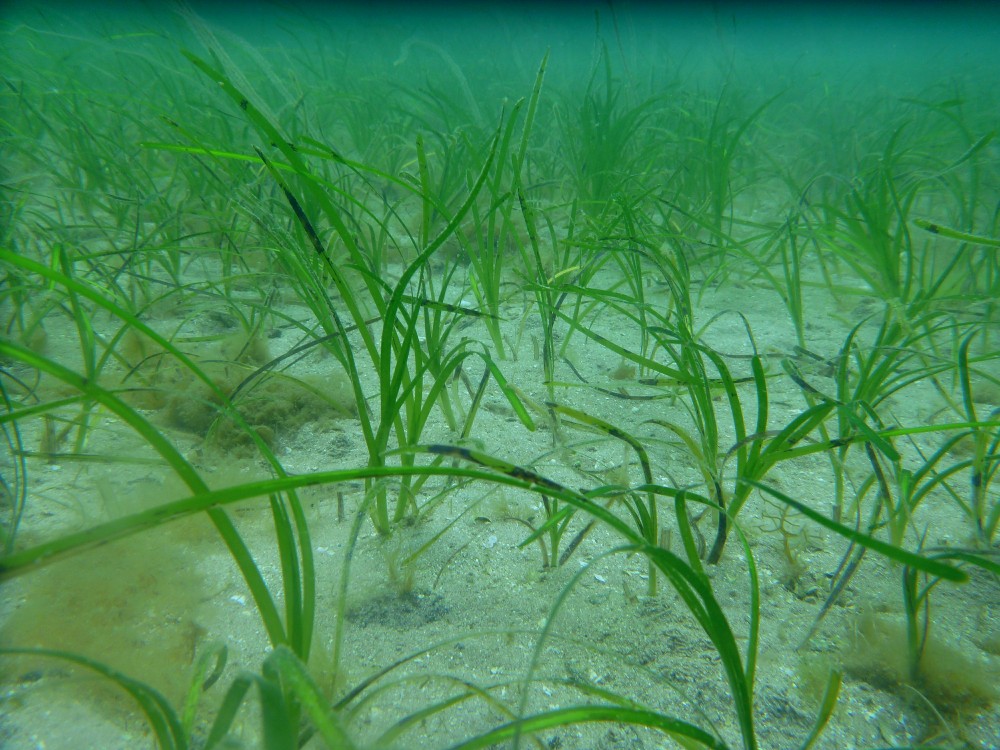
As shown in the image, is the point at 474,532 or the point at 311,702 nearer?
the point at 311,702

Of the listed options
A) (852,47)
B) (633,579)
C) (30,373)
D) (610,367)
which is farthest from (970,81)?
(852,47)

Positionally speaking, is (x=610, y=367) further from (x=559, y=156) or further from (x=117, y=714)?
(x=559, y=156)

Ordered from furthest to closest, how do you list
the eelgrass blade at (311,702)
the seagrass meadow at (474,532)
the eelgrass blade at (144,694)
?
the seagrass meadow at (474,532) < the eelgrass blade at (144,694) < the eelgrass blade at (311,702)

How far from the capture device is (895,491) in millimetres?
1740

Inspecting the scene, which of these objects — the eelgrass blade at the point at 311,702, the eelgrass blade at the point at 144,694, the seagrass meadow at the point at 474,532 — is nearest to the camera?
the eelgrass blade at the point at 311,702

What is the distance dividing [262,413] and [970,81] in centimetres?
1838

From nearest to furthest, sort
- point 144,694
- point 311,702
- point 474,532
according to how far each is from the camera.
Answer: point 311,702
point 144,694
point 474,532

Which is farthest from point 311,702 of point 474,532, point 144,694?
point 474,532

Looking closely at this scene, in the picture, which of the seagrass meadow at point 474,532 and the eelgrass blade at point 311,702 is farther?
the seagrass meadow at point 474,532

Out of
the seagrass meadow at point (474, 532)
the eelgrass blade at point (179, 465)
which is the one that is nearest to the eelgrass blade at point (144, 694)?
the seagrass meadow at point (474, 532)

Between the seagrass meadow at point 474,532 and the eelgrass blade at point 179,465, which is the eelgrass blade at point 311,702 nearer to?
the seagrass meadow at point 474,532

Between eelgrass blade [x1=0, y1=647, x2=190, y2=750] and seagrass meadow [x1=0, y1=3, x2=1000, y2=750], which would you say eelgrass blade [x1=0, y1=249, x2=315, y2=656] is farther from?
eelgrass blade [x1=0, y1=647, x2=190, y2=750]

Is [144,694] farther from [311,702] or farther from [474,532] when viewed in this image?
[474,532]

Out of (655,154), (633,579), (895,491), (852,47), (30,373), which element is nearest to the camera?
(633,579)
